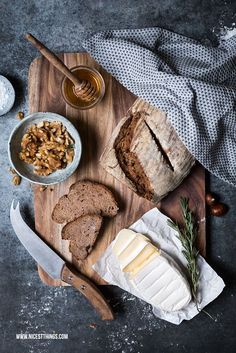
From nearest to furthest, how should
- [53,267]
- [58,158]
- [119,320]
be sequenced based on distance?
[58,158] < [53,267] < [119,320]

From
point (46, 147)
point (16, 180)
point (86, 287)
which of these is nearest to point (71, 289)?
point (86, 287)

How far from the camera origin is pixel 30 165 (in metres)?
2.04

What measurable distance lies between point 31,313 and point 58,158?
780 millimetres

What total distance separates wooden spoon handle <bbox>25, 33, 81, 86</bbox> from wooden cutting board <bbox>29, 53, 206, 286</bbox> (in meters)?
0.18

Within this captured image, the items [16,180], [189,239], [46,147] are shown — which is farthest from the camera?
[16,180]

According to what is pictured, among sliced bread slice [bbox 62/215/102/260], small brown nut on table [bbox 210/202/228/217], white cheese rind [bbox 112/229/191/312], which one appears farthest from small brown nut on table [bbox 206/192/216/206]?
sliced bread slice [bbox 62/215/102/260]

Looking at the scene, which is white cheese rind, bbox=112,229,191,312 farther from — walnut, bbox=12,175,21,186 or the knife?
walnut, bbox=12,175,21,186

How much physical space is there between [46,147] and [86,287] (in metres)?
0.62

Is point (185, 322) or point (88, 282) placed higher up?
point (88, 282)

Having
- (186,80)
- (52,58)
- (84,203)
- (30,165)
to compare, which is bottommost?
(84,203)

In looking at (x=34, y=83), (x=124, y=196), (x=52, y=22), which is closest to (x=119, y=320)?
(x=124, y=196)

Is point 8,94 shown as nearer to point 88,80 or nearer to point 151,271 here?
point 88,80

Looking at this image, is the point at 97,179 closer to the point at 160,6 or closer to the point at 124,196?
the point at 124,196

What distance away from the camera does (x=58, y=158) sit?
1991 millimetres
